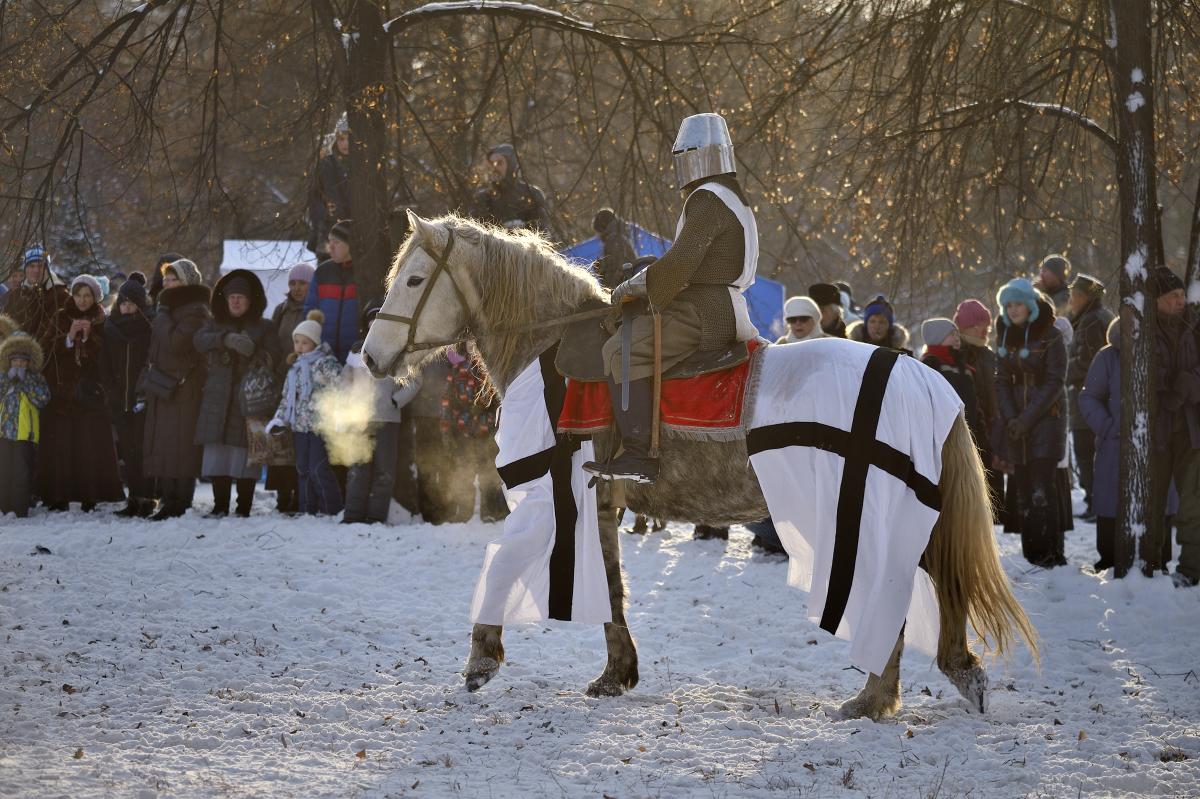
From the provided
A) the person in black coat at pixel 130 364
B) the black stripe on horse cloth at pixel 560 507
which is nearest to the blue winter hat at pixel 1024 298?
the black stripe on horse cloth at pixel 560 507

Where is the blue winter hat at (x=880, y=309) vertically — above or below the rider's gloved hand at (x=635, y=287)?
above

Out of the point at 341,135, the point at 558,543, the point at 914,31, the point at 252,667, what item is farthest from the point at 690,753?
the point at 341,135

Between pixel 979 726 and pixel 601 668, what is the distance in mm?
2179

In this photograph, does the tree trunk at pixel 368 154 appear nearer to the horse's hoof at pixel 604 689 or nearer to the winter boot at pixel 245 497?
the winter boot at pixel 245 497

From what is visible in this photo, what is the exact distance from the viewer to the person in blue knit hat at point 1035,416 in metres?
10.3

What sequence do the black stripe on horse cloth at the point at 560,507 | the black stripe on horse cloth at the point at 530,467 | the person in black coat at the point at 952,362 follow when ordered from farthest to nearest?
the person in black coat at the point at 952,362, the black stripe on horse cloth at the point at 530,467, the black stripe on horse cloth at the point at 560,507

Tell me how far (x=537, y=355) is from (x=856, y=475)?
1.77m

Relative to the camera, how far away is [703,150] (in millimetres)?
6391

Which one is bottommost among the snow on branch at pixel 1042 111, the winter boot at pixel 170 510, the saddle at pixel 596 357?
the winter boot at pixel 170 510

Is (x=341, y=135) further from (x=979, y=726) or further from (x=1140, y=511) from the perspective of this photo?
(x=979, y=726)

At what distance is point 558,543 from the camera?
645 cm

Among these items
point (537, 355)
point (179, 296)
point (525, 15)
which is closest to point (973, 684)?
point (537, 355)

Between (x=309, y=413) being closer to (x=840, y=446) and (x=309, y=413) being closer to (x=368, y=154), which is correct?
(x=368, y=154)

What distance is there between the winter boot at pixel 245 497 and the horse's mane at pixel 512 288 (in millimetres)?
5840
